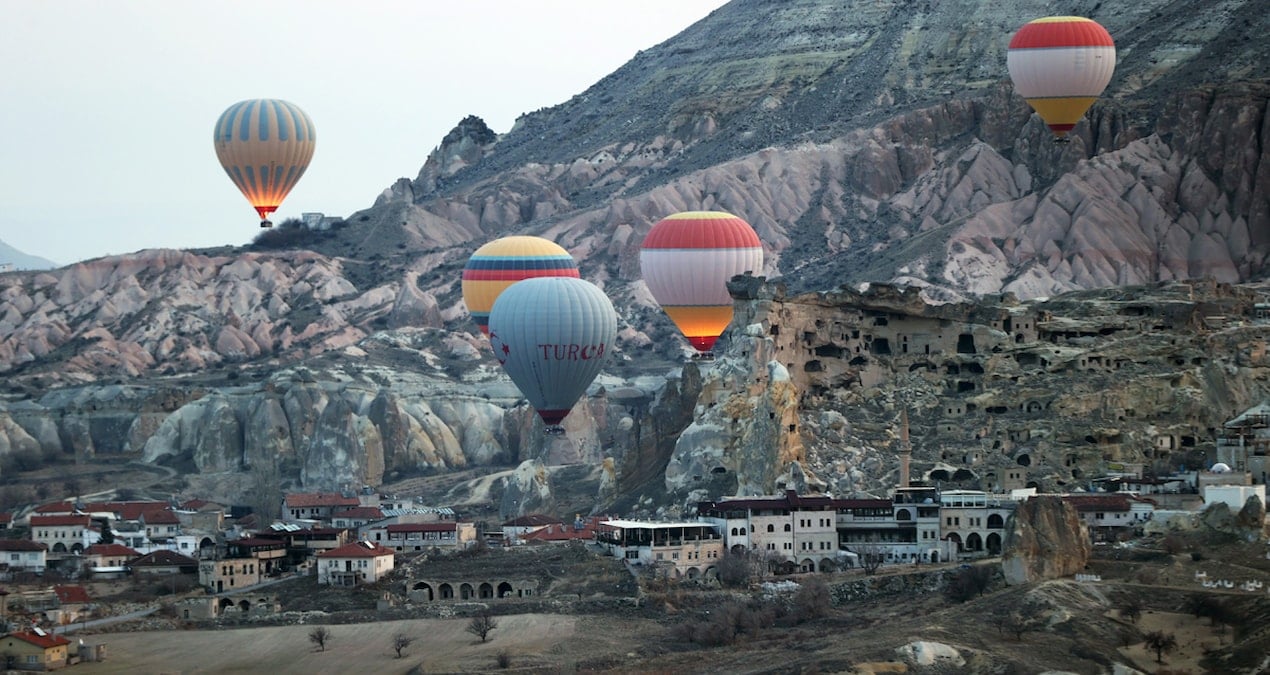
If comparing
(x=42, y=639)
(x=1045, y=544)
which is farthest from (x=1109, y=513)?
(x=42, y=639)

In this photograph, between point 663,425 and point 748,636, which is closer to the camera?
point 748,636

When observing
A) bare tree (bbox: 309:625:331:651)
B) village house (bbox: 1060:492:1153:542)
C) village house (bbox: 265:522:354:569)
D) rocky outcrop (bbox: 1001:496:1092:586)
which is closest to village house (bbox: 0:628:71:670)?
bare tree (bbox: 309:625:331:651)

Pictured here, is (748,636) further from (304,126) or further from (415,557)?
(304,126)

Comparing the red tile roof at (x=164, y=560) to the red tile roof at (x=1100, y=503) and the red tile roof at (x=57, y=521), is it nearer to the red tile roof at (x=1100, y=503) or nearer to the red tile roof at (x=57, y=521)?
the red tile roof at (x=57, y=521)

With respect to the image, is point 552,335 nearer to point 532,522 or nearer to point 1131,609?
point 532,522

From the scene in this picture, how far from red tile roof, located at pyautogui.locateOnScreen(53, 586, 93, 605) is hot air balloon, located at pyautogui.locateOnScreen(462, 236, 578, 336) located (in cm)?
2911

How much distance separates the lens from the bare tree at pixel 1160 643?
202 feet

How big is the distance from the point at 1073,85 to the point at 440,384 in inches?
911

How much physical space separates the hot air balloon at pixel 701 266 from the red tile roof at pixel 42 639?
28242mm

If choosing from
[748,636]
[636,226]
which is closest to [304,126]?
[636,226]

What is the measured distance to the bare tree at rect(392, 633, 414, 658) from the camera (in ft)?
219

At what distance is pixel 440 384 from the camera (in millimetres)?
111562

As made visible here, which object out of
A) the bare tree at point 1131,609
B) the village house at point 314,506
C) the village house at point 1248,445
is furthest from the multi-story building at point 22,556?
the bare tree at point 1131,609

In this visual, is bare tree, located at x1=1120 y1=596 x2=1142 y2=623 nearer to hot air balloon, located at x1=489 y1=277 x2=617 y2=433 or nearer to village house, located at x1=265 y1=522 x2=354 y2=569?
village house, located at x1=265 y1=522 x2=354 y2=569
